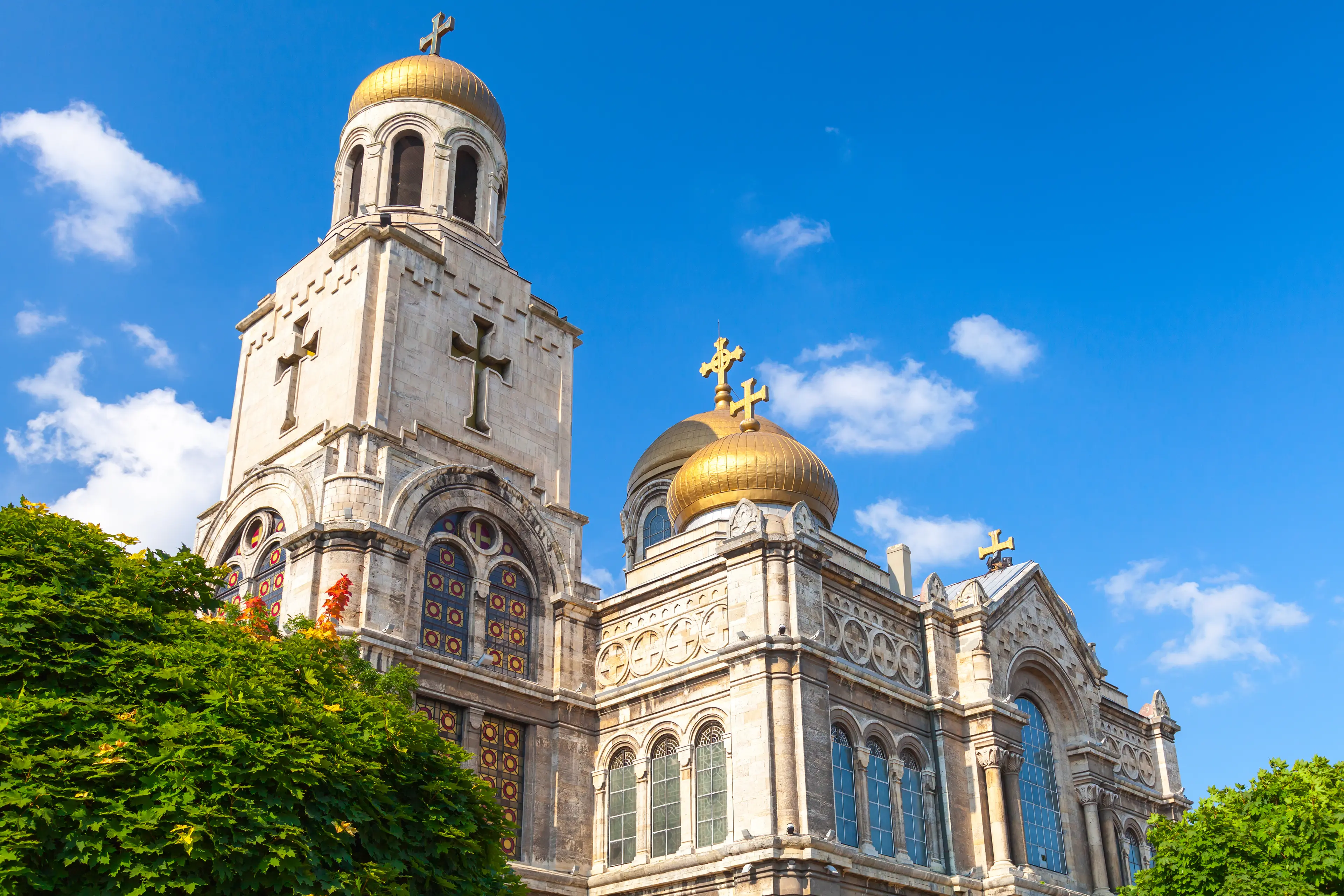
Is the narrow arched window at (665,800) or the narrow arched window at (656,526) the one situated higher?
the narrow arched window at (656,526)

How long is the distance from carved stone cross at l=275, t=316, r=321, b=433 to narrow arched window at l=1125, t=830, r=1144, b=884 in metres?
22.9

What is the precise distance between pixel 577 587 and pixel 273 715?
1409 centimetres

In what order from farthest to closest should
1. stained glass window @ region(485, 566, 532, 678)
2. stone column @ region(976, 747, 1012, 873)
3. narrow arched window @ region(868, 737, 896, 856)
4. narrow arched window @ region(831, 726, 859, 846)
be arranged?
stained glass window @ region(485, 566, 532, 678) < stone column @ region(976, 747, 1012, 873) < narrow arched window @ region(868, 737, 896, 856) < narrow arched window @ region(831, 726, 859, 846)

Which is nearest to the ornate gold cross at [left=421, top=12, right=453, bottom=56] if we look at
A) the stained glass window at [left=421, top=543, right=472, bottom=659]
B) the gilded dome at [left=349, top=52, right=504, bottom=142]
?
the gilded dome at [left=349, top=52, right=504, bottom=142]

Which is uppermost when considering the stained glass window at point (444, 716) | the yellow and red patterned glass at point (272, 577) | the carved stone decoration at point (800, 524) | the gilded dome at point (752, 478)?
the gilded dome at point (752, 478)

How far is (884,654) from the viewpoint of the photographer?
89.6 feet

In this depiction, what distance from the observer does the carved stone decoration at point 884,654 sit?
2706cm

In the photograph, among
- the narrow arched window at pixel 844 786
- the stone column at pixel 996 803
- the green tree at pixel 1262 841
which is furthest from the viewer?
the stone column at pixel 996 803

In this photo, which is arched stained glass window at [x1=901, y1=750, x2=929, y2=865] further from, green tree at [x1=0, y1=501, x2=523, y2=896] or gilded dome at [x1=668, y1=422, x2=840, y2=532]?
green tree at [x1=0, y1=501, x2=523, y2=896]

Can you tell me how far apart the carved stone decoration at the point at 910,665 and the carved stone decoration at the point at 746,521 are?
16.0 ft

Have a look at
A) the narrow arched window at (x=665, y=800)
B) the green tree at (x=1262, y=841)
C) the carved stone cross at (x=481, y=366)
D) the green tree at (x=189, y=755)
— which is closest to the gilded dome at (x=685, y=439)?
the carved stone cross at (x=481, y=366)

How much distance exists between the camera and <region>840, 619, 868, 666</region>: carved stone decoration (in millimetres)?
26312

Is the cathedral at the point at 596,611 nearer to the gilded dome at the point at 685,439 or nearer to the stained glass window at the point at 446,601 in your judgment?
the stained glass window at the point at 446,601

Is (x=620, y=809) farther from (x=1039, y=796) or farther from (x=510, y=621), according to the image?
(x=1039, y=796)
